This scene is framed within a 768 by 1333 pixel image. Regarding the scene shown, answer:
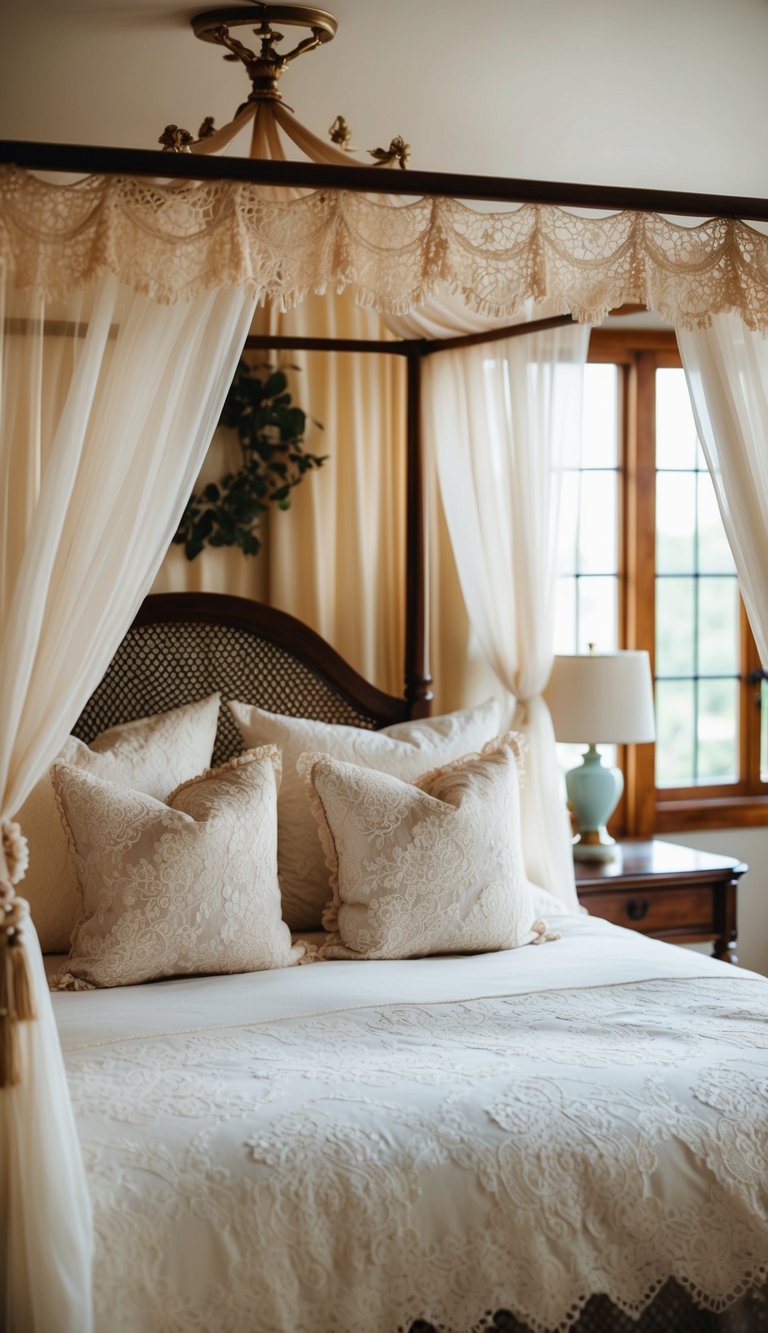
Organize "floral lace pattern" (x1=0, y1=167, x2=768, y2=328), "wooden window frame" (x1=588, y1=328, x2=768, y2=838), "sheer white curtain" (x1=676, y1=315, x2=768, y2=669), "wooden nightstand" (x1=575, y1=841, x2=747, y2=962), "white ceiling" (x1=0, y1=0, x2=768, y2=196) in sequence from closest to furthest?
"floral lace pattern" (x1=0, y1=167, x2=768, y2=328) → "sheer white curtain" (x1=676, y1=315, x2=768, y2=669) → "white ceiling" (x1=0, y1=0, x2=768, y2=196) → "wooden nightstand" (x1=575, y1=841, x2=747, y2=962) → "wooden window frame" (x1=588, y1=328, x2=768, y2=838)

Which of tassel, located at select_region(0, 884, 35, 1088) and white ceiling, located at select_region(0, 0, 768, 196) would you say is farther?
white ceiling, located at select_region(0, 0, 768, 196)

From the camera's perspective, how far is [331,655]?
3.91 m

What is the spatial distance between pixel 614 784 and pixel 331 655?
37.6 inches

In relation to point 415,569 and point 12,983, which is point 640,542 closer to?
point 415,569

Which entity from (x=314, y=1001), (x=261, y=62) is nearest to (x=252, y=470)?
(x=261, y=62)

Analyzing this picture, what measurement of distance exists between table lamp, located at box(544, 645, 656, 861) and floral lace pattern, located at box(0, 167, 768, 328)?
152 centimetres

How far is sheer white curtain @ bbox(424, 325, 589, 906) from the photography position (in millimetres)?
3740

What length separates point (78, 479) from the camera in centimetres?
234

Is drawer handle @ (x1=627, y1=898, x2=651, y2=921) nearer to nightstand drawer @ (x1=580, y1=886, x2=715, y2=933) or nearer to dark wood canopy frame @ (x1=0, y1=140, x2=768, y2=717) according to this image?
nightstand drawer @ (x1=580, y1=886, x2=715, y2=933)

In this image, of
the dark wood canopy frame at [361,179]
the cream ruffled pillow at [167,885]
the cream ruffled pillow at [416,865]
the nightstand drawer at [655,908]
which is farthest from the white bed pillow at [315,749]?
the dark wood canopy frame at [361,179]

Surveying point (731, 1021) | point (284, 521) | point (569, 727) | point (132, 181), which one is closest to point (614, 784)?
point (569, 727)

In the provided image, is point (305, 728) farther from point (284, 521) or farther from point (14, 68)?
point (14, 68)

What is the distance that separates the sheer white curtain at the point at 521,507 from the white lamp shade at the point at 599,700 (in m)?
0.16

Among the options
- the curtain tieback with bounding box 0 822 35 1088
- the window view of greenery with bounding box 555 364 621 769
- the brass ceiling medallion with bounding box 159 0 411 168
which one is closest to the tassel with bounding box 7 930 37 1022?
the curtain tieback with bounding box 0 822 35 1088
